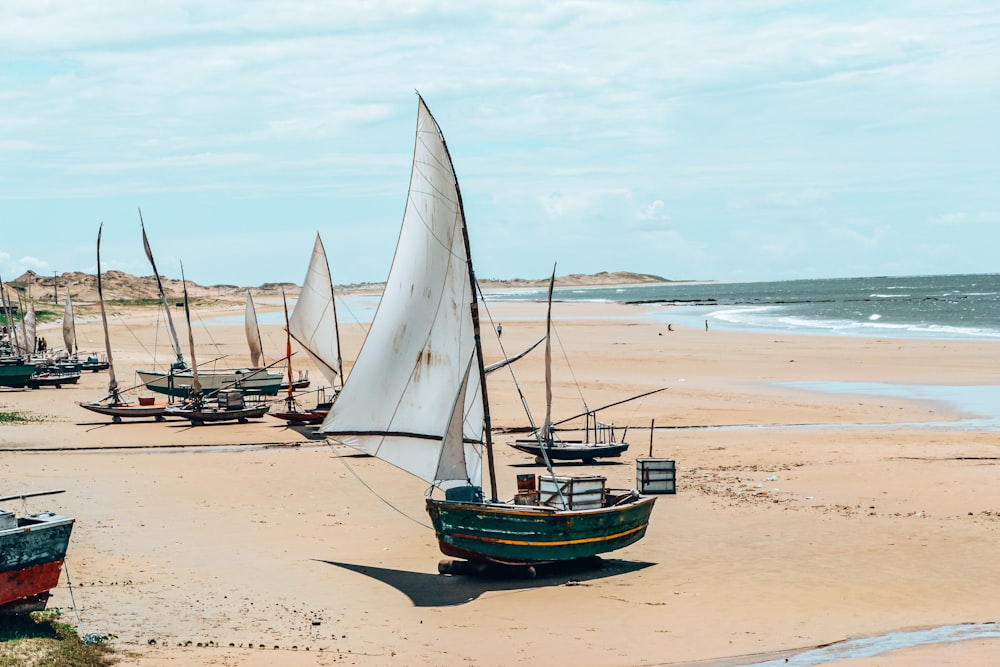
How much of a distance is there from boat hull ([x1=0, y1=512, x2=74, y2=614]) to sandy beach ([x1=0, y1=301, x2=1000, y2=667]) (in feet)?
3.31

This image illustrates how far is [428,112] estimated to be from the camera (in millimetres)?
20094

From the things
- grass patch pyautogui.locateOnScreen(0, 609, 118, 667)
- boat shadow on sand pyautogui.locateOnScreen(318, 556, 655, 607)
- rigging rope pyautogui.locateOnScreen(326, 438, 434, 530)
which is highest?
grass patch pyautogui.locateOnScreen(0, 609, 118, 667)

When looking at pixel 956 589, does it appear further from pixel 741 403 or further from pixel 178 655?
pixel 741 403

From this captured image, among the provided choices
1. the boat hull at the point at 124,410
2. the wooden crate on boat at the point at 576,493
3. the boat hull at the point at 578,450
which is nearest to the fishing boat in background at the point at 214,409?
the boat hull at the point at 124,410

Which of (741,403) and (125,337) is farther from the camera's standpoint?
(125,337)

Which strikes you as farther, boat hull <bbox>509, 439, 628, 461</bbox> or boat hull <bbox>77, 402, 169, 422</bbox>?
boat hull <bbox>77, 402, 169, 422</bbox>

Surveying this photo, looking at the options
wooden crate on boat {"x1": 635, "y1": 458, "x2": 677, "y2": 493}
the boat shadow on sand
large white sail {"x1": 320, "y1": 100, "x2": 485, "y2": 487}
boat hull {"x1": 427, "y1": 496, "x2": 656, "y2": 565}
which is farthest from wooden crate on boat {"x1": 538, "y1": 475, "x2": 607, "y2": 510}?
wooden crate on boat {"x1": 635, "y1": 458, "x2": 677, "y2": 493}

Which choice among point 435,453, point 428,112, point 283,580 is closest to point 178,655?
point 283,580

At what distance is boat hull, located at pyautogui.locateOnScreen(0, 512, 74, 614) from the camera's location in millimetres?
13641

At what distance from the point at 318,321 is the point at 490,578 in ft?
79.8

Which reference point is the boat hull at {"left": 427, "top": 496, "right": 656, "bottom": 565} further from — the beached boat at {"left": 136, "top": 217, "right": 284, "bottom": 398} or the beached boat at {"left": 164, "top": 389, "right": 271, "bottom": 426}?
the beached boat at {"left": 136, "top": 217, "right": 284, "bottom": 398}

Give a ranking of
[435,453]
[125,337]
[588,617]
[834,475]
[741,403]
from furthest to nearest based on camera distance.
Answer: [125,337], [741,403], [834,475], [435,453], [588,617]

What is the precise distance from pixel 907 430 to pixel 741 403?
8662mm

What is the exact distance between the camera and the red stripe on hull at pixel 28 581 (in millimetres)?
13680
